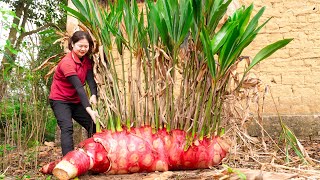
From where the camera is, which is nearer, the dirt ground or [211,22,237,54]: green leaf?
the dirt ground

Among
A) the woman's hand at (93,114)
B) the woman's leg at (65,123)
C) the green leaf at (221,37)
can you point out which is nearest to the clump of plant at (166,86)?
the green leaf at (221,37)

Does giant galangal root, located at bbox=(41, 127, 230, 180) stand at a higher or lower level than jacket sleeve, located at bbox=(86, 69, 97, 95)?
lower

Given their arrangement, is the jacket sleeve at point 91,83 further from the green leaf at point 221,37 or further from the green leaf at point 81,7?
the green leaf at point 221,37

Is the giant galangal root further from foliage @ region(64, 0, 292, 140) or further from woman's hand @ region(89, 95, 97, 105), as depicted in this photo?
woman's hand @ region(89, 95, 97, 105)

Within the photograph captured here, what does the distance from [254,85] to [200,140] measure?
61 cm

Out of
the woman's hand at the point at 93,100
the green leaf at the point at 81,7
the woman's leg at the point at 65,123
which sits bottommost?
the woman's leg at the point at 65,123

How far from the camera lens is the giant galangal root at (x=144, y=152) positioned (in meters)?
3.26

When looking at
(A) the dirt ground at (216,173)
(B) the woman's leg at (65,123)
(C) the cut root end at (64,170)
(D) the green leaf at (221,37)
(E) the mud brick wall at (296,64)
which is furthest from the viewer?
(E) the mud brick wall at (296,64)

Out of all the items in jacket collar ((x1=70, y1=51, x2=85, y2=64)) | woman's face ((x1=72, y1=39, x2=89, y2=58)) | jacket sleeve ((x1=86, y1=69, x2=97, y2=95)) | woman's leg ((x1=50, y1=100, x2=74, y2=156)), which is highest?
woman's face ((x1=72, y1=39, x2=89, y2=58))

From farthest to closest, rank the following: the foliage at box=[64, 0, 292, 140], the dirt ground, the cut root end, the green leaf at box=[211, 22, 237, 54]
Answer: the foliage at box=[64, 0, 292, 140] → the green leaf at box=[211, 22, 237, 54] → the cut root end → the dirt ground

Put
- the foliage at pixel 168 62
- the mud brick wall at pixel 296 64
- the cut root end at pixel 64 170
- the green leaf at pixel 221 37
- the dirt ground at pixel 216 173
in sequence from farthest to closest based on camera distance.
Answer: the mud brick wall at pixel 296 64, the foliage at pixel 168 62, the green leaf at pixel 221 37, the cut root end at pixel 64 170, the dirt ground at pixel 216 173

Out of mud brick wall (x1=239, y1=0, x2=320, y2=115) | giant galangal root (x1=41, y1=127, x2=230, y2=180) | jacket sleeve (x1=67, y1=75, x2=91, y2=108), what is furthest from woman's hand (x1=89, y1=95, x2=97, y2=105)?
mud brick wall (x1=239, y1=0, x2=320, y2=115)

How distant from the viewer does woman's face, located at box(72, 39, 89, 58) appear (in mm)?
3477

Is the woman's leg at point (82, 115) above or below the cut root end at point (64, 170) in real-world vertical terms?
above
